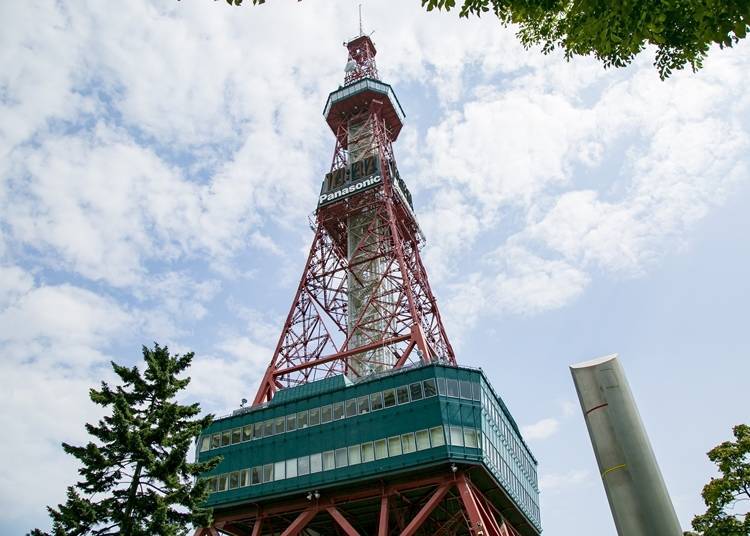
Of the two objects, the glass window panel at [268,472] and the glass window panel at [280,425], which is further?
the glass window panel at [280,425]

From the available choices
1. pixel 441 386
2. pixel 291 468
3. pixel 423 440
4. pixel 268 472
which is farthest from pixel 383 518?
pixel 268 472

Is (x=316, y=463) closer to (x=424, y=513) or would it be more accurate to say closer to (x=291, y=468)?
(x=291, y=468)

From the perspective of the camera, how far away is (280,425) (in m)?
43.4

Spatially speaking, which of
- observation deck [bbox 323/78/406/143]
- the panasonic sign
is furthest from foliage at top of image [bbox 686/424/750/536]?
observation deck [bbox 323/78/406/143]

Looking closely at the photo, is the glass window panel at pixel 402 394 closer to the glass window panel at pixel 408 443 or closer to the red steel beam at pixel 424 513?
the glass window panel at pixel 408 443

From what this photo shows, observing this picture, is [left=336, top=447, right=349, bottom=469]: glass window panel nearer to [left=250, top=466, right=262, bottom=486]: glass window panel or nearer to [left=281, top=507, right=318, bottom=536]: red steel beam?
[left=281, top=507, right=318, bottom=536]: red steel beam

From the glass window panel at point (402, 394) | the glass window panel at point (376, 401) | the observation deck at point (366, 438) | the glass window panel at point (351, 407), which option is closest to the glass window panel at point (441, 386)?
the observation deck at point (366, 438)

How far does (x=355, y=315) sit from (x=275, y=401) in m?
15.4

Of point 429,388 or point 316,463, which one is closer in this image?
point 429,388

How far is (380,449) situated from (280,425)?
355 inches

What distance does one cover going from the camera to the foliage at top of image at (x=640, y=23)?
7.54 meters

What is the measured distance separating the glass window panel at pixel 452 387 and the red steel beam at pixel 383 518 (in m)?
8.15

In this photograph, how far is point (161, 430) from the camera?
24.4m

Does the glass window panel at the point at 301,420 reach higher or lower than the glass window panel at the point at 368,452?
higher
